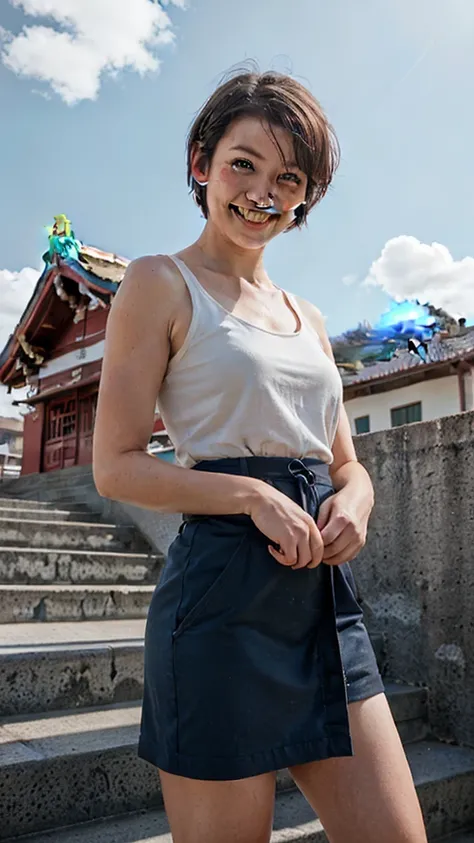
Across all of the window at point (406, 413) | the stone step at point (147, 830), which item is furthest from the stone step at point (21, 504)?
the window at point (406, 413)

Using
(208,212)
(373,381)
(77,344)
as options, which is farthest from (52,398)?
(208,212)

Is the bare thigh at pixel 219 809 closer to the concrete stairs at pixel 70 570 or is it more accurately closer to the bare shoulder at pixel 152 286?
the bare shoulder at pixel 152 286

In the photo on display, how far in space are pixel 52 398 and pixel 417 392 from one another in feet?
30.5

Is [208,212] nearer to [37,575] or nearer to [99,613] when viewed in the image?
[99,613]

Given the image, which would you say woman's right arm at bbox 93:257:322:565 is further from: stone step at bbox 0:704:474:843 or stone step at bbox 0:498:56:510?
stone step at bbox 0:498:56:510

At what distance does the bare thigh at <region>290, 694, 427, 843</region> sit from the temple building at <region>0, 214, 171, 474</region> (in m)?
12.6

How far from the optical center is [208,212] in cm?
141

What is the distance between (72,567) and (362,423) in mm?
14822

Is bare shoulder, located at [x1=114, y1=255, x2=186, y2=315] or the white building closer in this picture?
bare shoulder, located at [x1=114, y1=255, x2=186, y2=315]

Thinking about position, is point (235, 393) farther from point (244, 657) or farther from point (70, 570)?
point (70, 570)

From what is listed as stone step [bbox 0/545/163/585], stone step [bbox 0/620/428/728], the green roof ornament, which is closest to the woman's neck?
stone step [bbox 0/620/428/728]

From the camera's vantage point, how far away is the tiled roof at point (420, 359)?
664 inches

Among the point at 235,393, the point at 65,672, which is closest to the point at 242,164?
the point at 235,393

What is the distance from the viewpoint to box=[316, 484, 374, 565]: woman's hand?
1.14m
